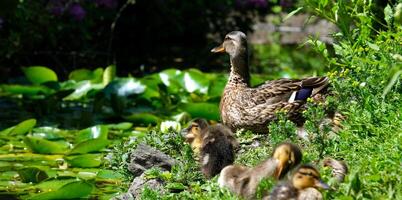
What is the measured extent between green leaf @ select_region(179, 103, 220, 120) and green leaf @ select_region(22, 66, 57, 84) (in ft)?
6.79

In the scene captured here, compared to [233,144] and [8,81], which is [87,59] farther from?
[233,144]

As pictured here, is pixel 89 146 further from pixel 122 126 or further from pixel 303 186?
pixel 303 186

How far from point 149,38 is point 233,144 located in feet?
30.0

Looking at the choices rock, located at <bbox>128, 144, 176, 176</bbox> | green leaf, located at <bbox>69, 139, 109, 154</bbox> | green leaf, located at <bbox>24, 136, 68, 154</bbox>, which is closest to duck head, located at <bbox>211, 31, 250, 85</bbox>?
green leaf, located at <bbox>69, 139, 109, 154</bbox>

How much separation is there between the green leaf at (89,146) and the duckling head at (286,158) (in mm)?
3095

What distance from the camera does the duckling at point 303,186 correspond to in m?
5.08

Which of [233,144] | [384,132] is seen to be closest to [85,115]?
[233,144]

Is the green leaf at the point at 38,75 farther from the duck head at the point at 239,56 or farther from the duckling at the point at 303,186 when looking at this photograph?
the duckling at the point at 303,186

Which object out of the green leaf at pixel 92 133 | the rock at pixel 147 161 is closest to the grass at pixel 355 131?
the rock at pixel 147 161

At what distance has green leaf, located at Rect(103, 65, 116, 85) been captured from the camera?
11172 millimetres

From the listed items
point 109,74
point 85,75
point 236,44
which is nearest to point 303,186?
point 236,44

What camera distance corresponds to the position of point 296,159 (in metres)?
5.52

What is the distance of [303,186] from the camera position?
16.8ft

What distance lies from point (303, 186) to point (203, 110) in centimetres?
470
